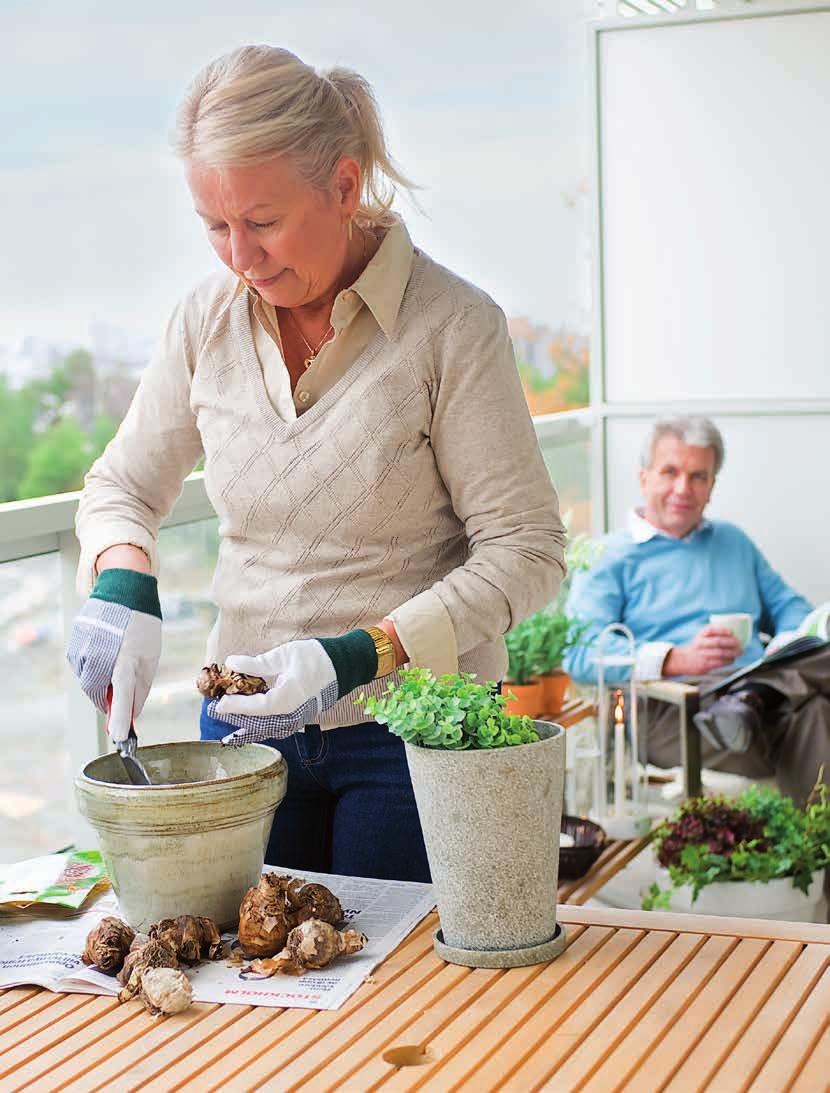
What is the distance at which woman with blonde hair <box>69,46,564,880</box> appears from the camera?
4.69ft

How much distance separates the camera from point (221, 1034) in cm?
112

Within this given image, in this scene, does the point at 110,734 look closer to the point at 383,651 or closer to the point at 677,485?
the point at 383,651

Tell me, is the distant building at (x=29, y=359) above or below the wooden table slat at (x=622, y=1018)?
above

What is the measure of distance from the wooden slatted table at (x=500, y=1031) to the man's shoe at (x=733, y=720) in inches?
81.6

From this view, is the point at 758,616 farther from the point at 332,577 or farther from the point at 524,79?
the point at 524,79

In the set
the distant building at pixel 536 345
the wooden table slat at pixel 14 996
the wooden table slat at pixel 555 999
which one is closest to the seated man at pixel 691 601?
the wooden table slat at pixel 555 999

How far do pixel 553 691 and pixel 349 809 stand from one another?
5.94ft

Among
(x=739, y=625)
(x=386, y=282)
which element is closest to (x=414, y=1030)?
(x=386, y=282)

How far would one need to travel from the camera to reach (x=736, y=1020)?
1.11m

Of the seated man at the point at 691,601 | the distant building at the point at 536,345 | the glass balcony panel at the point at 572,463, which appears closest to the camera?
the seated man at the point at 691,601

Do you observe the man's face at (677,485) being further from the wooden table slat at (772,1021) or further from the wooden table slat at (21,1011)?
the wooden table slat at (21,1011)

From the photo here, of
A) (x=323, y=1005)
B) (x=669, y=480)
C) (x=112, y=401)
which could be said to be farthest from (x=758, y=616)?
(x=112, y=401)

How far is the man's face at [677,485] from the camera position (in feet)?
12.5

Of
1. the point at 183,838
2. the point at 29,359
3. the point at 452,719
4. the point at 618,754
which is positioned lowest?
the point at 618,754
